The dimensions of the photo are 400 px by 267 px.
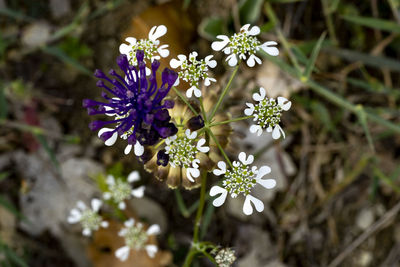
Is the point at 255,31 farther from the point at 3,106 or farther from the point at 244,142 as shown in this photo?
the point at 3,106

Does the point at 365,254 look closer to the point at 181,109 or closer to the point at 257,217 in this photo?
the point at 257,217

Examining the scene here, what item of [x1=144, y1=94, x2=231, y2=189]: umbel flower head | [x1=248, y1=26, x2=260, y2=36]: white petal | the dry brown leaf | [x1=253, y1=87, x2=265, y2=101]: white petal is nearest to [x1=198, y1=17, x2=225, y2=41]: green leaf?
[x1=144, y1=94, x2=231, y2=189]: umbel flower head

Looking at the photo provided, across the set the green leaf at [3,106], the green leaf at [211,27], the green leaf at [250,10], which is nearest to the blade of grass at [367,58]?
the green leaf at [250,10]

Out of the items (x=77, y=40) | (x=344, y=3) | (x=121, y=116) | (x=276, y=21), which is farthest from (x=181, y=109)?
(x=344, y=3)

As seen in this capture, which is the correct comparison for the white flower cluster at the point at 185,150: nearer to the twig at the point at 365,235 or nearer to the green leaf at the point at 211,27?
the green leaf at the point at 211,27

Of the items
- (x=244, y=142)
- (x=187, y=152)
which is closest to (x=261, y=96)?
(x=187, y=152)

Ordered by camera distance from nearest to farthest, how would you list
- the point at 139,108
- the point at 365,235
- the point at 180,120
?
the point at 139,108 < the point at 180,120 < the point at 365,235
